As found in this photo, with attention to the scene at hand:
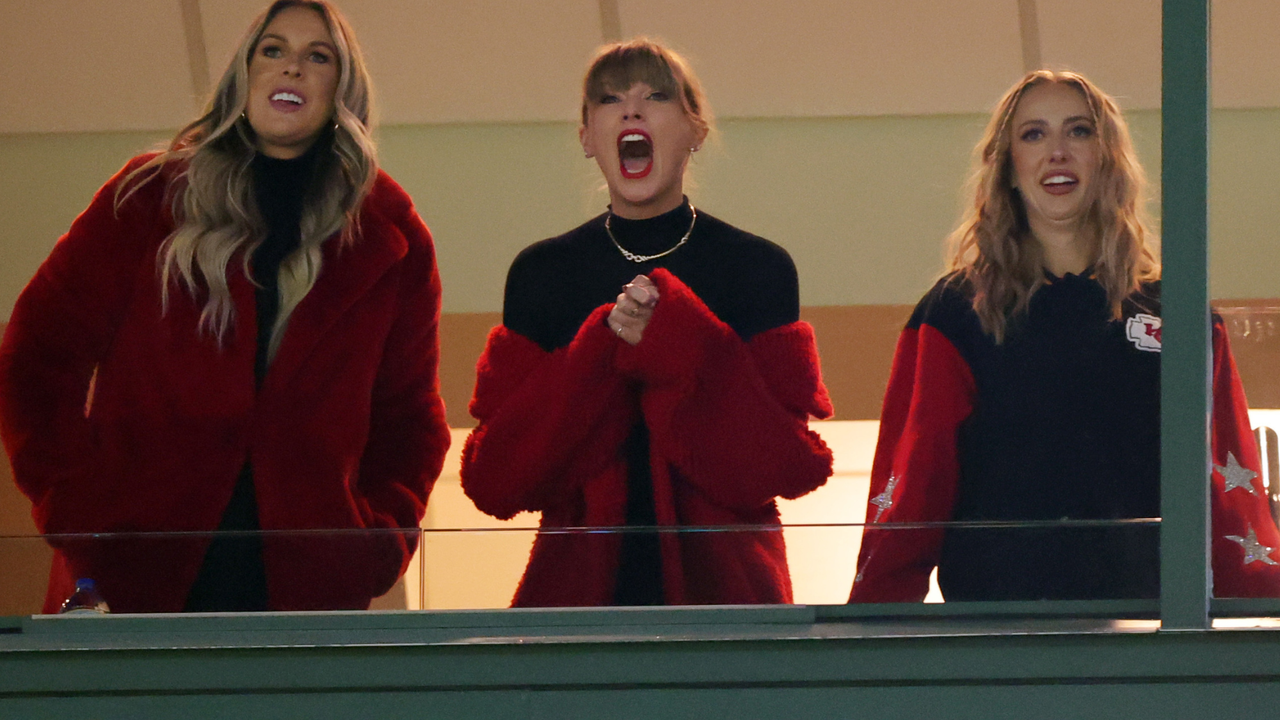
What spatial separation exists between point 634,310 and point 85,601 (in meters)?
0.80

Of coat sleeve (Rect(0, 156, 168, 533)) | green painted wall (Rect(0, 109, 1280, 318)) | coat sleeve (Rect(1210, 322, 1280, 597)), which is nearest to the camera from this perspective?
coat sleeve (Rect(1210, 322, 1280, 597))

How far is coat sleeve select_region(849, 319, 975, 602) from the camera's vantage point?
1.91 m

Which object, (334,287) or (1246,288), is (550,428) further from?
(1246,288)

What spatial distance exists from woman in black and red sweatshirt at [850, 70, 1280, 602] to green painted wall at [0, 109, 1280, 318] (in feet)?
0.35

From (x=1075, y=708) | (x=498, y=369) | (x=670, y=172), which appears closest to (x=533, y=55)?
(x=670, y=172)

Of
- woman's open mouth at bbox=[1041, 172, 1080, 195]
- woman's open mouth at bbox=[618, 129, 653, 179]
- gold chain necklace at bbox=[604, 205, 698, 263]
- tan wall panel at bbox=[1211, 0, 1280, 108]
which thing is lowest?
gold chain necklace at bbox=[604, 205, 698, 263]

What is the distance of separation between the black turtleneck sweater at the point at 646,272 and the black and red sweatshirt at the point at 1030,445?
0.73 ft

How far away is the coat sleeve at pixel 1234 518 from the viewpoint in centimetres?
157

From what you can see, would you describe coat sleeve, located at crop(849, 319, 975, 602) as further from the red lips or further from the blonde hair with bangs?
the red lips

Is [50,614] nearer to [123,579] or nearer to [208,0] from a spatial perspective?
[123,579]

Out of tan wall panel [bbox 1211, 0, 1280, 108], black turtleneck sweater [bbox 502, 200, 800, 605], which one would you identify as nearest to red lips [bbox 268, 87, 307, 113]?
black turtleneck sweater [bbox 502, 200, 800, 605]

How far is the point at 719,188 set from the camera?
2205mm

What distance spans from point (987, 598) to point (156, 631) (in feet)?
3.21

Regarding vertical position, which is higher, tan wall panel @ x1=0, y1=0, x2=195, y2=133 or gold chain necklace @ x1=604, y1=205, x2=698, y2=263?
tan wall panel @ x1=0, y1=0, x2=195, y2=133
